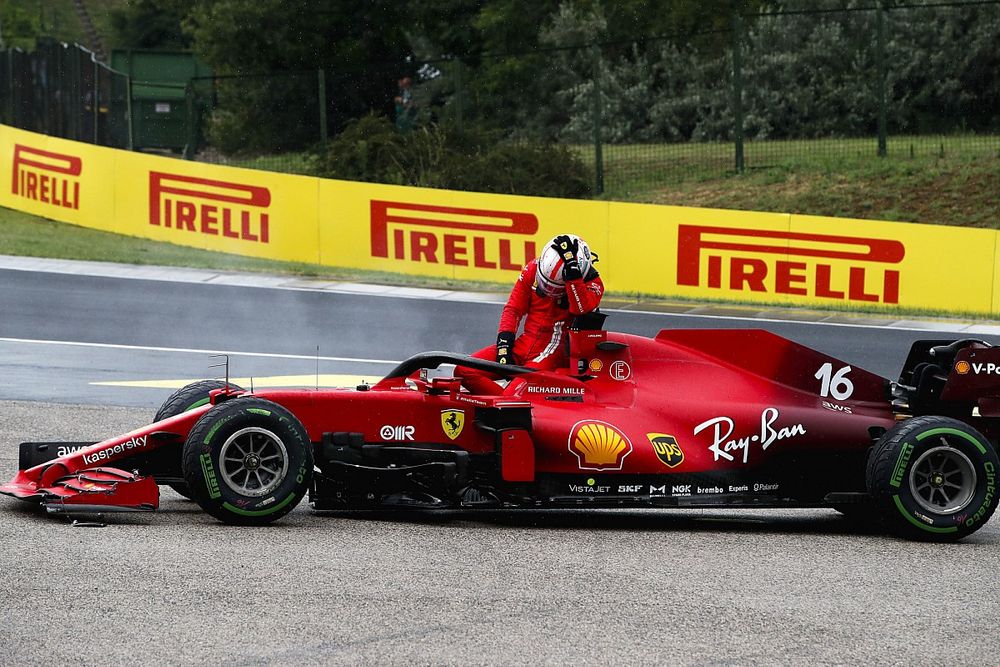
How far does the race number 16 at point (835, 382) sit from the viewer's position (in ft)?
33.8

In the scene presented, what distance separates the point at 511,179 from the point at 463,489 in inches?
886

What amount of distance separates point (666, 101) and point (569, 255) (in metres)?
27.9

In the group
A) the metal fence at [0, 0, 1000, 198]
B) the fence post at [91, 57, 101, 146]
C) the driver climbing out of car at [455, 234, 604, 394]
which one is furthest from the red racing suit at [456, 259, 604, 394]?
the fence post at [91, 57, 101, 146]

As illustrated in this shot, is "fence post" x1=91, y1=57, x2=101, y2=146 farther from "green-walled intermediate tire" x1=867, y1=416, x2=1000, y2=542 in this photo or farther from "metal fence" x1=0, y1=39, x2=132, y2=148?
"green-walled intermediate tire" x1=867, y1=416, x2=1000, y2=542

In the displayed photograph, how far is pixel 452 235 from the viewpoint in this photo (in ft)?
81.4

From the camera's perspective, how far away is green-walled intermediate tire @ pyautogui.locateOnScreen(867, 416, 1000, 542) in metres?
9.71

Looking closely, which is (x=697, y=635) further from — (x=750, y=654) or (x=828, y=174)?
(x=828, y=174)

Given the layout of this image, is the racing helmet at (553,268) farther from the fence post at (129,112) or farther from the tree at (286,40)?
the tree at (286,40)

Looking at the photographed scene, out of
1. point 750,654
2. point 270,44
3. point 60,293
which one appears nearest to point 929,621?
point 750,654

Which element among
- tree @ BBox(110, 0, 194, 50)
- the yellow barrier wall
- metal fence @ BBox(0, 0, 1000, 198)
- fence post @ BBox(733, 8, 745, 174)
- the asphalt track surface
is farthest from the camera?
tree @ BBox(110, 0, 194, 50)

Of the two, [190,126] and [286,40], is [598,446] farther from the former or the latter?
[286,40]

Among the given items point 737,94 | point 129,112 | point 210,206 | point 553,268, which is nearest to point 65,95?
point 129,112

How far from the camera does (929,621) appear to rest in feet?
25.5

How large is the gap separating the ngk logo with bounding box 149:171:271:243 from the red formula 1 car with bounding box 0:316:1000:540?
15.9m
